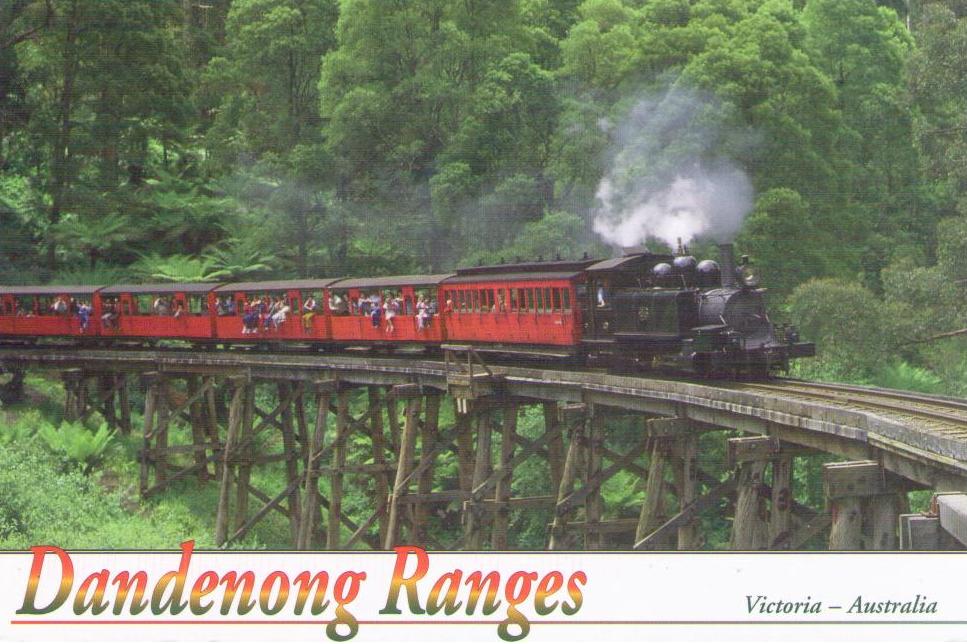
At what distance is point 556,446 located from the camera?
23.4 metres

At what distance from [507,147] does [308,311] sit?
896cm

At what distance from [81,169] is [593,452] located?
86.8 ft

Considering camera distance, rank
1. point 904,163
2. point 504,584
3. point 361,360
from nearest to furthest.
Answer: point 504,584 < point 361,360 < point 904,163

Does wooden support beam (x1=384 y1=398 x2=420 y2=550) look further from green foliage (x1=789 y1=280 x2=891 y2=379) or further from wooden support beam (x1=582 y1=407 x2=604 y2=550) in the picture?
green foliage (x1=789 y1=280 x2=891 y2=379)

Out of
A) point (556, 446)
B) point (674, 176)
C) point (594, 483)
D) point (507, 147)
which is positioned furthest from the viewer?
point (507, 147)

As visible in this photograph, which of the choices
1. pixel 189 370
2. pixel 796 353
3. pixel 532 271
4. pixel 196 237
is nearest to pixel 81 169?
pixel 196 237

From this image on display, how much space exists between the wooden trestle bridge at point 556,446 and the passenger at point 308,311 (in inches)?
52.8

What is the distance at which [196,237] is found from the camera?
139 ft

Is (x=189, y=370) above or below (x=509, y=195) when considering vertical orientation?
below

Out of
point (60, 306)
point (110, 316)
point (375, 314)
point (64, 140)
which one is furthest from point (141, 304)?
point (375, 314)

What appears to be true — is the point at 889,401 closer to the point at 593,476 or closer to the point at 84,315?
the point at 593,476

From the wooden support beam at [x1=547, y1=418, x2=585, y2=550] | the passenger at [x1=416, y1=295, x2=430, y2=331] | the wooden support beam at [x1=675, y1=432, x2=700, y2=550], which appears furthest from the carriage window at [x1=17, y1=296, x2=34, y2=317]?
the wooden support beam at [x1=675, y1=432, x2=700, y2=550]

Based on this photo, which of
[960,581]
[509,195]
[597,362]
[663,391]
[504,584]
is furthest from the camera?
[509,195]

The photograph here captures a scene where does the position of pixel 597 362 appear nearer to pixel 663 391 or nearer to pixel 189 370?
pixel 663 391
